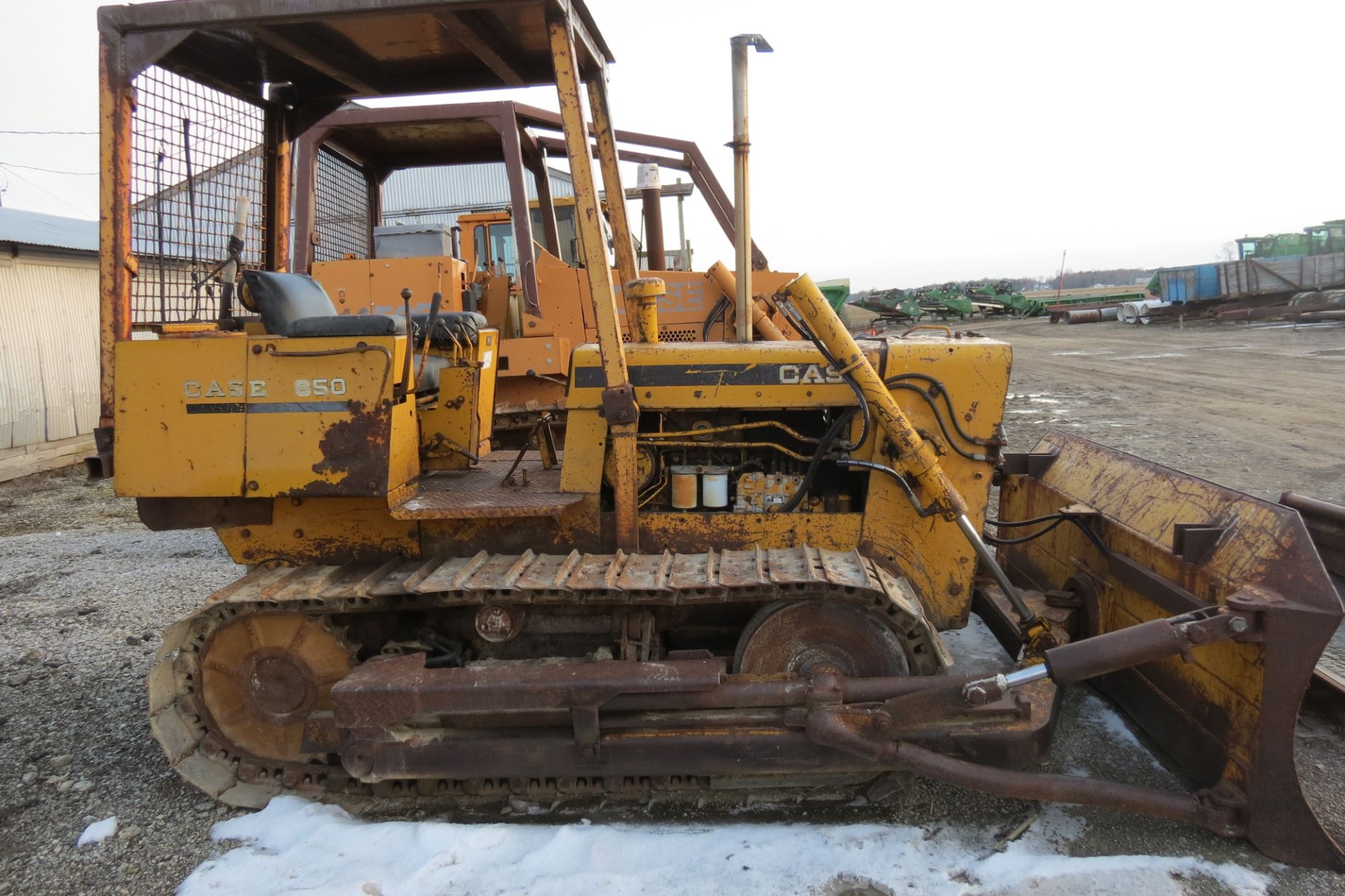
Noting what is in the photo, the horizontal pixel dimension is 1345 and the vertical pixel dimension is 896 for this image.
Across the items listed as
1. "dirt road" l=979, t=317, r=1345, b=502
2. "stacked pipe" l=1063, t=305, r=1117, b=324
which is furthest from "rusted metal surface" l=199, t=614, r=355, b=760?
"stacked pipe" l=1063, t=305, r=1117, b=324

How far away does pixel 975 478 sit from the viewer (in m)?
3.48

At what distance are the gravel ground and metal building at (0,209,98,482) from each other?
0.96m

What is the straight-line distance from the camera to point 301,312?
3684 mm

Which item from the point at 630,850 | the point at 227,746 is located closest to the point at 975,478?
the point at 630,850

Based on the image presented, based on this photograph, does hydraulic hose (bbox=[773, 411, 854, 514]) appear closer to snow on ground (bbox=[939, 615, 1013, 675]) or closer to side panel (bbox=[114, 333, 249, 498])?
snow on ground (bbox=[939, 615, 1013, 675])

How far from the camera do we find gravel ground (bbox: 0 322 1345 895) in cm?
299

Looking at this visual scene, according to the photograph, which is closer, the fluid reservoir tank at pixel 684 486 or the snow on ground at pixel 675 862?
the snow on ground at pixel 675 862

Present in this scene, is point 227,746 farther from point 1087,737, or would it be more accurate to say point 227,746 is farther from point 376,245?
point 376,245

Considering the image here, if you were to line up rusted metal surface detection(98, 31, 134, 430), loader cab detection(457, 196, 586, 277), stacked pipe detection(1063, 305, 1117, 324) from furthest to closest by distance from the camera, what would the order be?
stacked pipe detection(1063, 305, 1117, 324) < loader cab detection(457, 196, 586, 277) < rusted metal surface detection(98, 31, 134, 430)

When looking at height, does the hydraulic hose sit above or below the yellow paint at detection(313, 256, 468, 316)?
below

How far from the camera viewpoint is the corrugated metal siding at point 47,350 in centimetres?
1091

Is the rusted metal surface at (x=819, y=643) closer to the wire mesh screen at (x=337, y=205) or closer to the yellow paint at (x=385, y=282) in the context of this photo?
the wire mesh screen at (x=337, y=205)

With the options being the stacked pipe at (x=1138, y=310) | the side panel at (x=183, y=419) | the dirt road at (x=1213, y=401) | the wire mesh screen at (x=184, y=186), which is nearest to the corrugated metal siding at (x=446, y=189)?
the dirt road at (x=1213, y=401)

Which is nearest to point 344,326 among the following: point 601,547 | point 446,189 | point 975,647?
point 601,547
